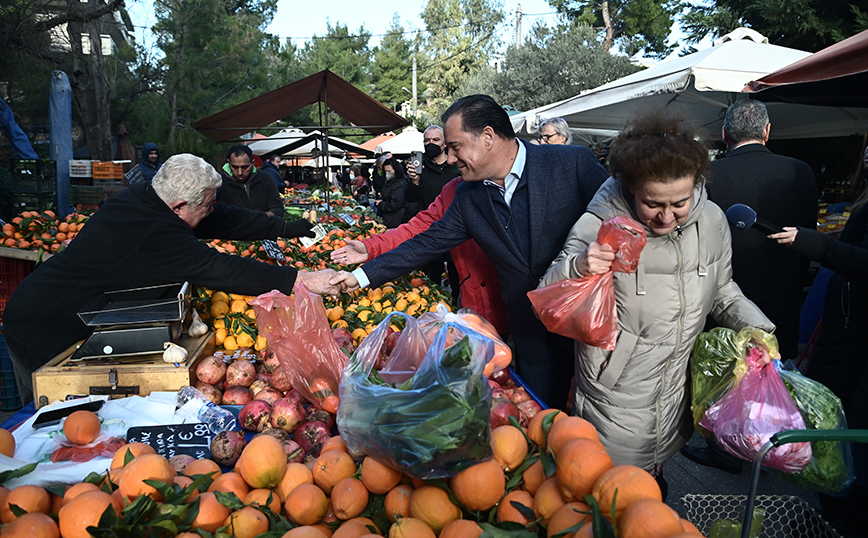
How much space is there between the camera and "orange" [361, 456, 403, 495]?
4.63ft

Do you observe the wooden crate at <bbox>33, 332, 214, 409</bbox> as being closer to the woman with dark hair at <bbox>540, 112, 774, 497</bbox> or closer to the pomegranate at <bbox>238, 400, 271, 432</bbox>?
the pomegranate at <bbox>238, 400, 271, 432</bbox>

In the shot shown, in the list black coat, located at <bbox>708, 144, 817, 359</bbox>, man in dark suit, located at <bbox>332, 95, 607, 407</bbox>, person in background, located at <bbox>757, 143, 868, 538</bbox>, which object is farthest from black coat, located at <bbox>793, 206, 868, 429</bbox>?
man in dark suit, located at <bbox>332, 95, 607, 407</bbox>

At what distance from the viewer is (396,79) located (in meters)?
47.3

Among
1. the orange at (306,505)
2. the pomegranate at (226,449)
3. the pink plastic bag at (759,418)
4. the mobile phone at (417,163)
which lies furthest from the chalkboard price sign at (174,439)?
the mobile phone at (417,163)

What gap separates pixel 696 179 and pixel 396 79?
1910 inches

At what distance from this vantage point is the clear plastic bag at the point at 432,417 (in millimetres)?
1279

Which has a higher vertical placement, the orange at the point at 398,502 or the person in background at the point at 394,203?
the person in background at the point at 394,203

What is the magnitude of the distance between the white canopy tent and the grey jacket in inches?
90.1

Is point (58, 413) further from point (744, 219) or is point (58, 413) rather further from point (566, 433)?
point (744, 219)

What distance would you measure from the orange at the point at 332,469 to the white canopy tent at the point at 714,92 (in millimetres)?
3390

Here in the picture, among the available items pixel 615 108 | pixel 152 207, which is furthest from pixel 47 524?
pixel 615 108

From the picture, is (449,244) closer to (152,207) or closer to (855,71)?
(152,207)

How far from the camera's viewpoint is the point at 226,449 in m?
1.76

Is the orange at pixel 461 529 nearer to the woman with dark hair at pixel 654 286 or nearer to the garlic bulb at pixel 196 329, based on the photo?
the woman with dark hair at pixel 654 286
